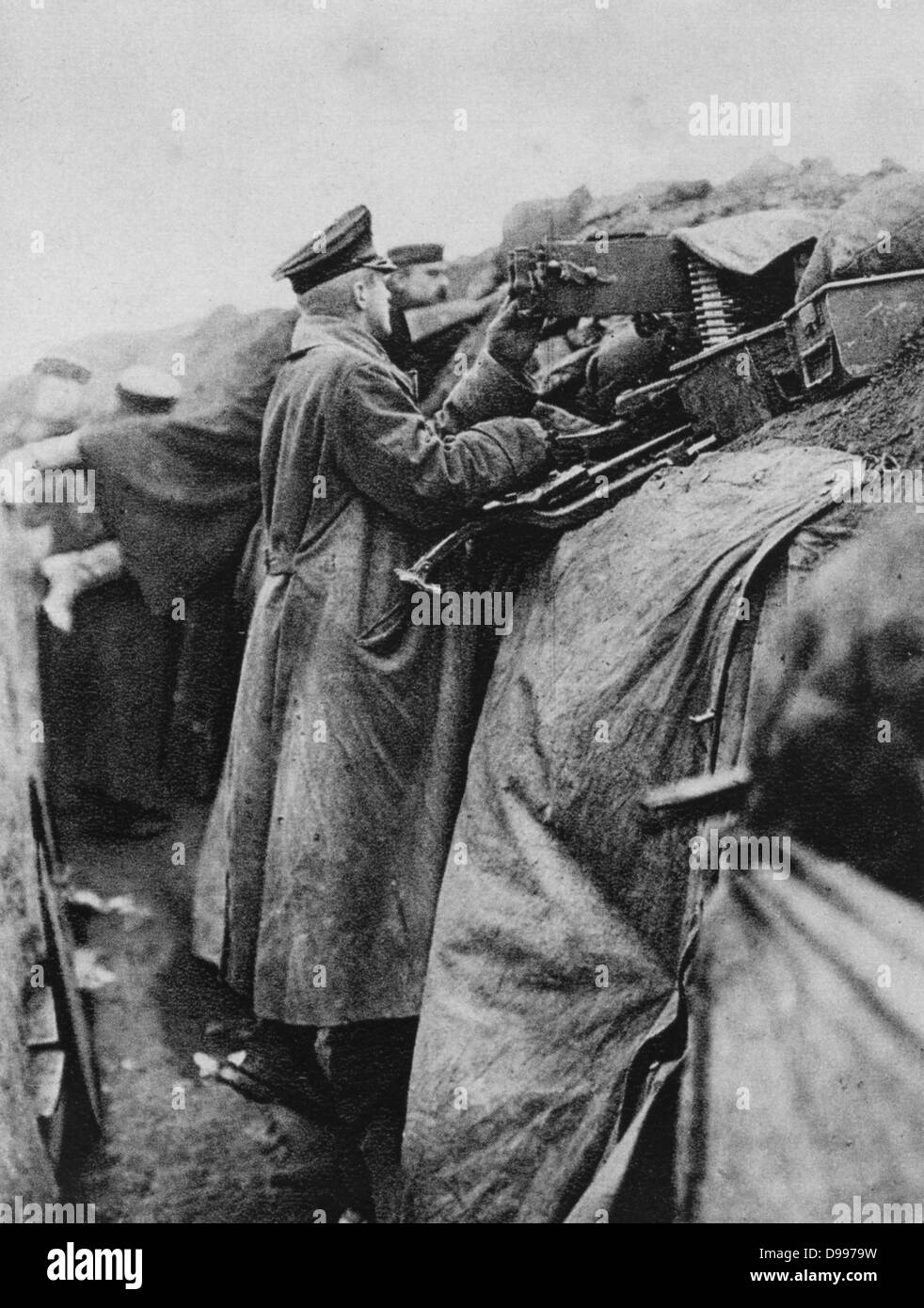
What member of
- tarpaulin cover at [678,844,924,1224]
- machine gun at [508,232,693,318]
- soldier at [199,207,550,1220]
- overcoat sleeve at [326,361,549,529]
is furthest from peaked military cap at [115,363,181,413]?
tarpaulin cover at [678,844,924,1224]

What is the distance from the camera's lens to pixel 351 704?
380cm

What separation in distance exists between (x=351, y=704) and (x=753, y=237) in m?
1.40

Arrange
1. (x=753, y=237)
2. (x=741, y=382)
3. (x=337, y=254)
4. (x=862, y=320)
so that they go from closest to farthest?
(x=862, y=320) < (x=741, y=382) < (x=753, y=237) < (x=337, y=254)

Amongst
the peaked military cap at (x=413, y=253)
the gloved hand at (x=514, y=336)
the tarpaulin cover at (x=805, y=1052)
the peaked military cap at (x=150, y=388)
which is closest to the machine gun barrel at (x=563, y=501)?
the gloved hand at (x=514, y=336)

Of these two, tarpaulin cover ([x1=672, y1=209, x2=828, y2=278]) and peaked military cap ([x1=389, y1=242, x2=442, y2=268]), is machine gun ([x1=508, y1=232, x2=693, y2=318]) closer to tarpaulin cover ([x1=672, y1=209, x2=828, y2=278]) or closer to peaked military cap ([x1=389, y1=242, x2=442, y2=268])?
tarpaulin cover ([x1=672, y1=209, x2=828, y2=278])

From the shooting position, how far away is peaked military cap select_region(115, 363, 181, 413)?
4062 mm

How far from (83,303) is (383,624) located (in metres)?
1.11

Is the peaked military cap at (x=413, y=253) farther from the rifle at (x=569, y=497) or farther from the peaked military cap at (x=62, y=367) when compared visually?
the peaked military cap at (x=62, y=367)

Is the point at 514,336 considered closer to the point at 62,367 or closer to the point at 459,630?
the point at 459,630

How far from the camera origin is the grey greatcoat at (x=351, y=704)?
12.4 ft

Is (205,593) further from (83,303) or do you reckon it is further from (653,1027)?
(653,1027)

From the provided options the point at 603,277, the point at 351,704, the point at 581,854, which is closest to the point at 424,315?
the point at 603,277
